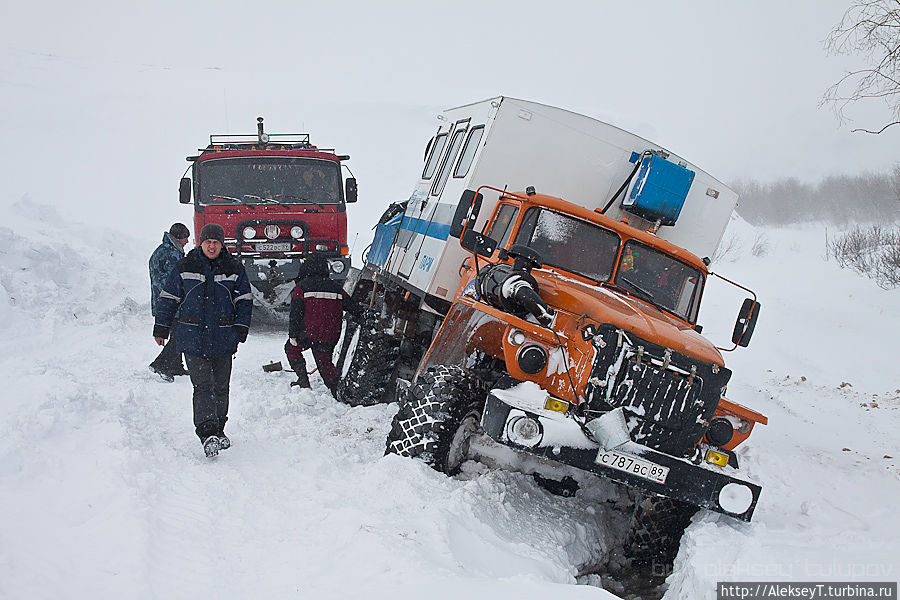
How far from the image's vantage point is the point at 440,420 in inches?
186

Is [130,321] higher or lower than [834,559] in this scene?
lower

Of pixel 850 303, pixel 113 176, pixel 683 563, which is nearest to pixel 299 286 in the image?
pixel 683 563

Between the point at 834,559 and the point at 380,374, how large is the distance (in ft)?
14.6

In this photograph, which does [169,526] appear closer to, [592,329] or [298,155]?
[592,329]

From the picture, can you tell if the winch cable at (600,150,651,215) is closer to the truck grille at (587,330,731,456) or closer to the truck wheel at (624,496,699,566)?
the truck grille at (587,330,731,456)

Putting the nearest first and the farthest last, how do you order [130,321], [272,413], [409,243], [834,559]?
[834,559] < [272,413] < [409,243] < [130,321]

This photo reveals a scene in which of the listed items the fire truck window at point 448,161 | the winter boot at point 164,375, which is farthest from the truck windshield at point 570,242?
the winter boot at point 164,375

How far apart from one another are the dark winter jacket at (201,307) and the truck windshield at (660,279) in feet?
10.5

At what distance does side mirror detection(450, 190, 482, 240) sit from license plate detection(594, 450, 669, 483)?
99.0 inches

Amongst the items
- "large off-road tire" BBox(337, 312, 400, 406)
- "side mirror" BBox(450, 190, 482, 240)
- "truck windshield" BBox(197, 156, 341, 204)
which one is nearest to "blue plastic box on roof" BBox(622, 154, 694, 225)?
"side mirror" BBox(450, 190, 482, 240)

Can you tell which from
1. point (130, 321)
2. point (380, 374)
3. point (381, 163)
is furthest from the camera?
point (381, 163)

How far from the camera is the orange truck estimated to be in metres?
4.13

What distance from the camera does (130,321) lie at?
9.92 metres

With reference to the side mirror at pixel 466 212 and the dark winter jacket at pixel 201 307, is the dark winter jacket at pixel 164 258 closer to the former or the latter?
the dark winter jacket at pixel 201 307
